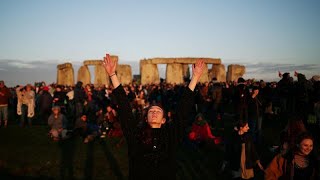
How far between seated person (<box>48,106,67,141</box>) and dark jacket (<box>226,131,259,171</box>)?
19.4ft

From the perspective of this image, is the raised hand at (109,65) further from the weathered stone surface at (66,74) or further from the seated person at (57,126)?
the weathered stone surface at (66,74)

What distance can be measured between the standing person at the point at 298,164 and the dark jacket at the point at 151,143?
4.61ft

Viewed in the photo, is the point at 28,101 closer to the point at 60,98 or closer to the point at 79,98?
the point at 60,98

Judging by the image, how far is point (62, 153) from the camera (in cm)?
860

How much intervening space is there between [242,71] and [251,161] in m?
28.7

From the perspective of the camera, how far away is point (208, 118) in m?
14.8

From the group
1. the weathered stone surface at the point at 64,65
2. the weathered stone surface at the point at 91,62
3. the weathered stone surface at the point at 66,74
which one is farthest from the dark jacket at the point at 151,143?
the weathered stone surface at the point at 91,62

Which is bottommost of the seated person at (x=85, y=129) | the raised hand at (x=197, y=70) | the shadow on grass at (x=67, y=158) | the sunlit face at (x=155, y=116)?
the shadow on grass at (x=67, y=158)

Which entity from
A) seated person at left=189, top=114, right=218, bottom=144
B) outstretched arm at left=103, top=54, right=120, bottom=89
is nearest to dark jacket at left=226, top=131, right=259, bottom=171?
seated person at left=189, top=114, right=218, bottom=144

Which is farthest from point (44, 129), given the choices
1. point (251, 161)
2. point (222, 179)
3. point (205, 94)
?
point (251, 161)

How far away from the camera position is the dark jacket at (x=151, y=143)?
2924 millimetres

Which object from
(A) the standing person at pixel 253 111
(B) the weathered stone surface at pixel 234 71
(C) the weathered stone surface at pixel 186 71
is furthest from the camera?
(C) the weathered stone surface at pixel 186 71

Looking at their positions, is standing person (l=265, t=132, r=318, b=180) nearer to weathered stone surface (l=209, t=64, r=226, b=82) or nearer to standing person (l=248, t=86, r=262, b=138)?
standing person (l=248, t=86, r=262, b=138)

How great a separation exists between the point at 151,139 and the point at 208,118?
472 inches
